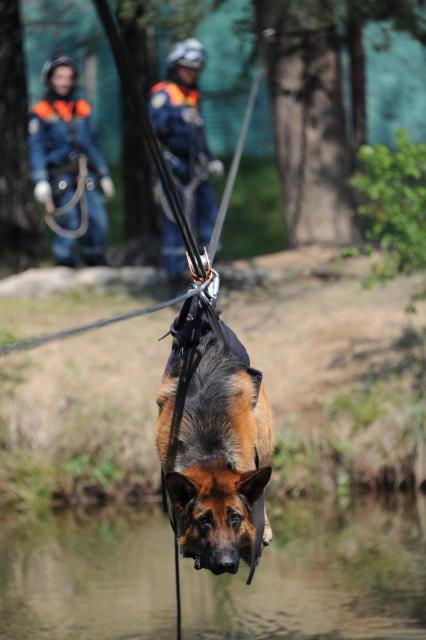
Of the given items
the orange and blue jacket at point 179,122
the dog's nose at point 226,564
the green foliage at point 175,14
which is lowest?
the dog's nose at point 226,564

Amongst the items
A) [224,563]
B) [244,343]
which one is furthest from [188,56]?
[224,563]

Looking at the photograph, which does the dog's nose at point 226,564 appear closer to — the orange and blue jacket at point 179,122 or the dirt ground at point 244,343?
the dirt ground at point 244,343

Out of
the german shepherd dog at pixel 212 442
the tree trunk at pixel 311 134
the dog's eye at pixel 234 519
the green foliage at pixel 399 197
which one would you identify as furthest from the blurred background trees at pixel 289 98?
the dog's eye at pixel 234 519

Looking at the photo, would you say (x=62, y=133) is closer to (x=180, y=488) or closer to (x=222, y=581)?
(x=222, y=581)

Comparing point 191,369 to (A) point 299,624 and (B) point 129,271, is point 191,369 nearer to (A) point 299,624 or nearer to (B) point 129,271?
(A) point 299,624

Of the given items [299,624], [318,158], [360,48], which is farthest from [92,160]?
[299,624]

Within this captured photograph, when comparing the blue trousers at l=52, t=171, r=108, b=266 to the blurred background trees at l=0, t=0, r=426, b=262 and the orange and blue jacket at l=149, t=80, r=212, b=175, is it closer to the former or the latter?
the blurred background trees at l=0, t=0, r=426, b=262

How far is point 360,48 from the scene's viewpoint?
14.6 meters

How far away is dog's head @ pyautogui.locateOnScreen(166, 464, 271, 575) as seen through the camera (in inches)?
201

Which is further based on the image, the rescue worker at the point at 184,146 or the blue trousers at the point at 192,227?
the blue trousers at the point at 192,227

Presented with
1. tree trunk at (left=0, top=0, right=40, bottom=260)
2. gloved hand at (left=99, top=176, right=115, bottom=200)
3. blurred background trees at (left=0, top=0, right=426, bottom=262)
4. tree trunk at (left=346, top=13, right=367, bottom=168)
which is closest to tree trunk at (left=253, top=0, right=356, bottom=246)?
blurred background trees at (left=0, top=0, right=426, bottom=262)

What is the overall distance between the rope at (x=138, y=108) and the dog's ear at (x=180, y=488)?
39.0 inches

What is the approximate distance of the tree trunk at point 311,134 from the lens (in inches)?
548

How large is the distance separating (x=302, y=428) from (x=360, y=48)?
216 inches
